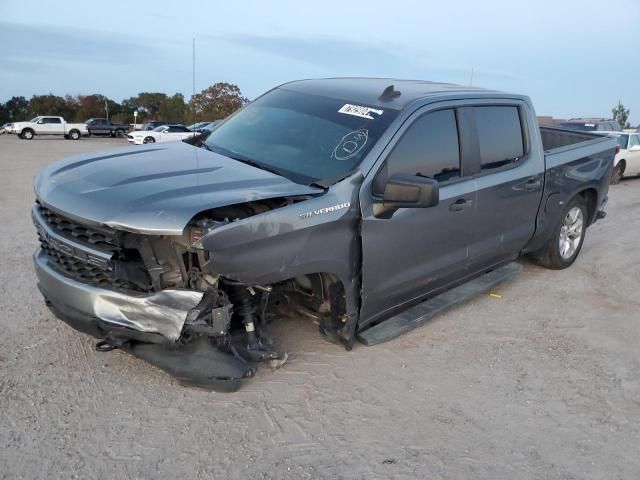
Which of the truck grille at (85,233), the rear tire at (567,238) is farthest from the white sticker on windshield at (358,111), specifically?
the rear tire at (567,238)

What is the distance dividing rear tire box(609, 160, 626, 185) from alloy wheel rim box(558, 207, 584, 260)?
368 inches

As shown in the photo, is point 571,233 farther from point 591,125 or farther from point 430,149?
point 591,125

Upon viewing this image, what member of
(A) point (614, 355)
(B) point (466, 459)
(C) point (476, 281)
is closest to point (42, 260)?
(B) point (466, 459)

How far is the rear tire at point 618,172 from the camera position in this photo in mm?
14723

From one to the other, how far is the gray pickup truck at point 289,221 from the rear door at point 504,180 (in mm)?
19

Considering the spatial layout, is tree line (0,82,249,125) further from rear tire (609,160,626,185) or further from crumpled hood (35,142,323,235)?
crumpled hood (35,142,323,235)

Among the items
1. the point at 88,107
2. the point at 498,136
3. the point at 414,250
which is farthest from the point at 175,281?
the point at 88,107

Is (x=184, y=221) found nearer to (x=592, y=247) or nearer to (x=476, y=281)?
(x=476, y=281)

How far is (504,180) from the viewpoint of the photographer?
15.9 ft

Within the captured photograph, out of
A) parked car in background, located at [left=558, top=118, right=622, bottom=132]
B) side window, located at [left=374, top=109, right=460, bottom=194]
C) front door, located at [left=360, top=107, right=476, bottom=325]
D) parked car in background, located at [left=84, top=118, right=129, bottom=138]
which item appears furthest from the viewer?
parked car in background, located at [left=84, top=118, right=129, bottom=138]

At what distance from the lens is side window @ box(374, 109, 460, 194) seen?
12.9 feet

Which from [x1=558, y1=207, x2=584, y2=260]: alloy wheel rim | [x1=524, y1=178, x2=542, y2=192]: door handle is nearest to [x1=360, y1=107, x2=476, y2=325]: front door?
[x1=524, y1=178, x2=542, y2=192]: door handle

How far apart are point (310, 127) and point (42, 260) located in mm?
2033

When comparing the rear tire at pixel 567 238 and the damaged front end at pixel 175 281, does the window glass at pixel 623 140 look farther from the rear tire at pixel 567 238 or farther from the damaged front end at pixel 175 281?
the damaged front end at pixel 175 281
